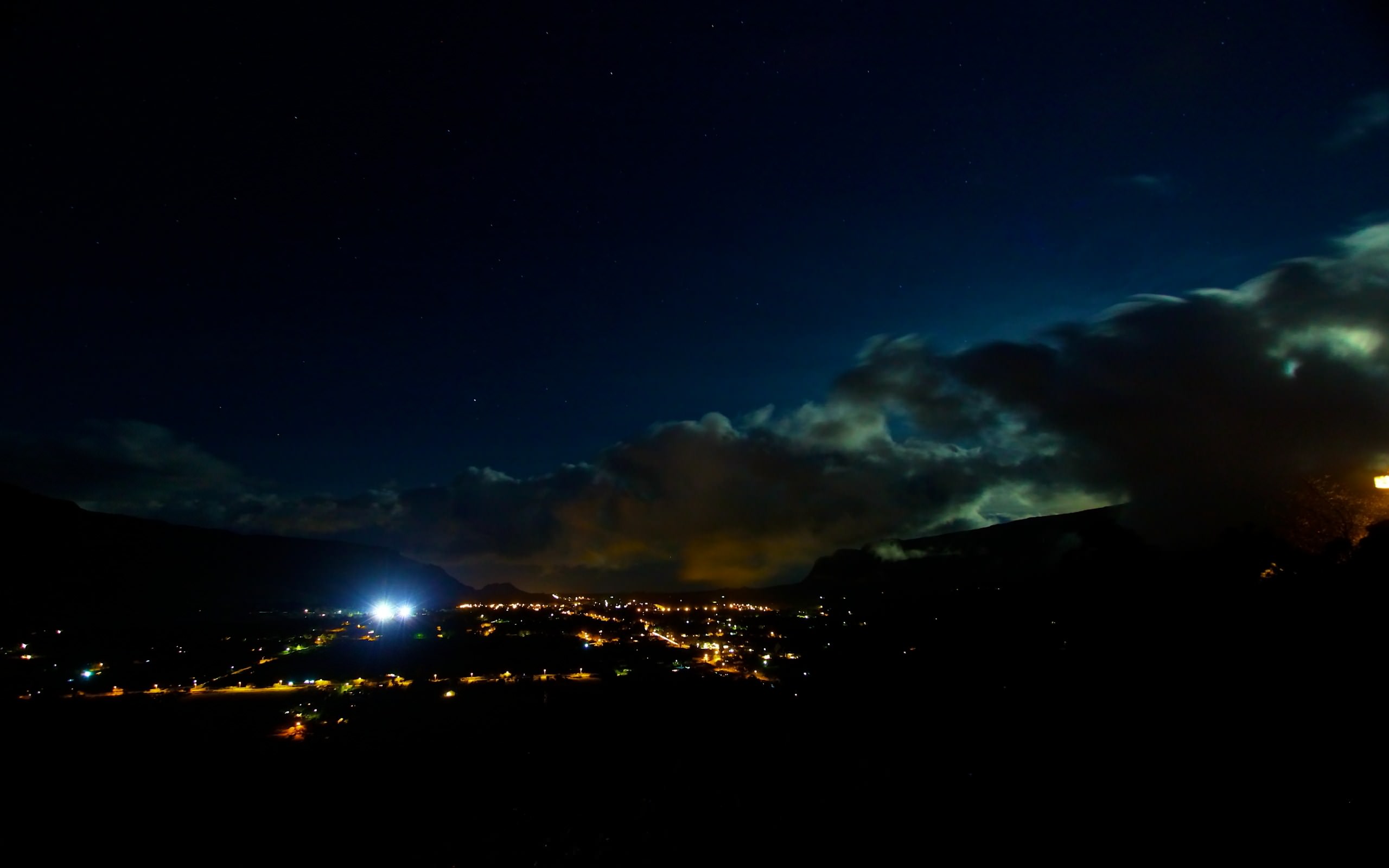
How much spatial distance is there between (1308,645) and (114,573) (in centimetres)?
19709

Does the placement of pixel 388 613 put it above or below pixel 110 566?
below

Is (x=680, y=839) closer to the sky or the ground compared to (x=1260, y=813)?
closer to the ground

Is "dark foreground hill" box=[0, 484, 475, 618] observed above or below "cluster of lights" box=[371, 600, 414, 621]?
above

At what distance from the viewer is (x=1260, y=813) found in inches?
689

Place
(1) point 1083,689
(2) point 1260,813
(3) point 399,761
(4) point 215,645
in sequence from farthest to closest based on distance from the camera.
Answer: (4) point 215,645 < (3) point 399,761 < (1) point 1083,689 < (2) point 1260,813

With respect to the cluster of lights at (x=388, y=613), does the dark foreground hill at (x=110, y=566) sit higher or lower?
higher

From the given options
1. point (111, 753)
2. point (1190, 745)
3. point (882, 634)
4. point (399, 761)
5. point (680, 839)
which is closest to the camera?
point (680, 839)

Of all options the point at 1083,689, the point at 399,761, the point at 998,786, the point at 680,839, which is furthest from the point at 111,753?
the point at 1083,689

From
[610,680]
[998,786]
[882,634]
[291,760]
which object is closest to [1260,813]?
[998,786]

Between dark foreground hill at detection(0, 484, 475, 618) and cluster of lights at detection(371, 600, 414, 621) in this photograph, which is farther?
cluster of lights at detection(371, 600, 414, 621)

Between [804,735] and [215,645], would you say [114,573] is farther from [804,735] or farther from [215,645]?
[804,735]

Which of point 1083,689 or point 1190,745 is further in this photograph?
point 1083,689

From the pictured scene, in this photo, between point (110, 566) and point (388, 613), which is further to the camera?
point (388, 613)

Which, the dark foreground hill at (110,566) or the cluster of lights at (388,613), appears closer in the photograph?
the dark foreground hill at (110,566)
